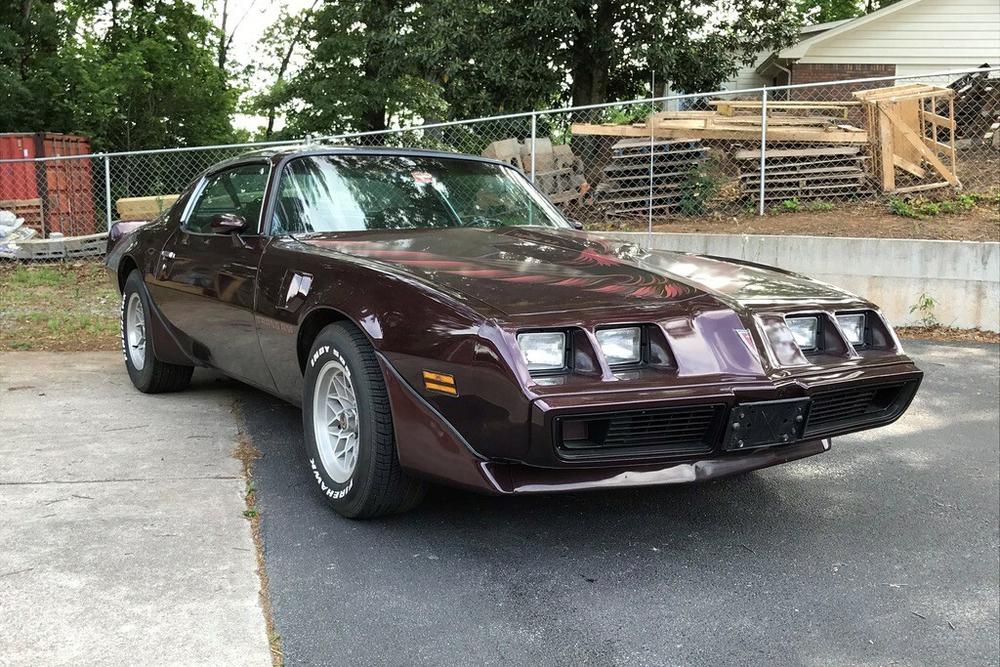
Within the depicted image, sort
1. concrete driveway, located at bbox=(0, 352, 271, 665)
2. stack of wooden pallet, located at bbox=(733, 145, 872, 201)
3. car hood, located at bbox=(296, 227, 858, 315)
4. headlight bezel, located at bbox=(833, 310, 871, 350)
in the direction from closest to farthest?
concrete driveway, located at bbox=(0, 352, 271, 665) → car hood, located at bbox=(296, 227, 858, 315) → headlight bezel, located at bbox=(833, 310, 871, 350) → stack of wooden pallet, located at bbox=(733, 145, 872, 201)

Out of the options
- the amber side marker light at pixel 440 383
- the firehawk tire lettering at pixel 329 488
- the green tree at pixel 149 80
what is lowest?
the firehawk tire lettering at pixel 329 488

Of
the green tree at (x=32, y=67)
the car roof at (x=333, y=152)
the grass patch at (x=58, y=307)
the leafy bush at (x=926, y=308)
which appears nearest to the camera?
the car roof at (x=333, y=152)

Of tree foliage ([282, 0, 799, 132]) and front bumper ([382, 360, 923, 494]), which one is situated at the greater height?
tree foliage ([282, 0, 799, 132])

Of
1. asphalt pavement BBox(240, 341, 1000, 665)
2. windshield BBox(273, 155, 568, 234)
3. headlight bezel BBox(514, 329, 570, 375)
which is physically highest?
windshield BBox(273, 155, 568, 234)

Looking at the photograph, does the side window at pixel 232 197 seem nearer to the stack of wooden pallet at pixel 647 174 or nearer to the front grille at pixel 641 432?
the front grille at pixel 641 432

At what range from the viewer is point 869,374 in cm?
321

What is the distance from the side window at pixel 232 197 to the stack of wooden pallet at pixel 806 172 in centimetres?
689

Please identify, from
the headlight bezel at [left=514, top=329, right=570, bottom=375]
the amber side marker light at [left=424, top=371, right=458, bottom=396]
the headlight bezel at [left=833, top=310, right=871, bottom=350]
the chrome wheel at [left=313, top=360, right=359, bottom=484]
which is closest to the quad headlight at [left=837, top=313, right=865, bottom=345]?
the headlight bezel at [left=833, top=310, right=871, bottom=350]

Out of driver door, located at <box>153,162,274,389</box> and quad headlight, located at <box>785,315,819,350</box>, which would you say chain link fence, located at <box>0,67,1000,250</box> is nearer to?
driver door, located at <box>153,162,274,389</box>

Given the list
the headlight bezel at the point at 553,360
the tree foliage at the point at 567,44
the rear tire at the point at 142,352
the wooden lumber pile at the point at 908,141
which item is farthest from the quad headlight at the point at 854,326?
the tree foliage at the point at 567,44

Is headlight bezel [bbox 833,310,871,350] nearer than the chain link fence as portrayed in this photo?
Yes

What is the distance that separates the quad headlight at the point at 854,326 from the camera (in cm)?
345

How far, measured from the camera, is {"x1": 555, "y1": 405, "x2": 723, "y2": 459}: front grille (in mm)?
2801

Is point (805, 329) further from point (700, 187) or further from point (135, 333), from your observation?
point (700, 187)
